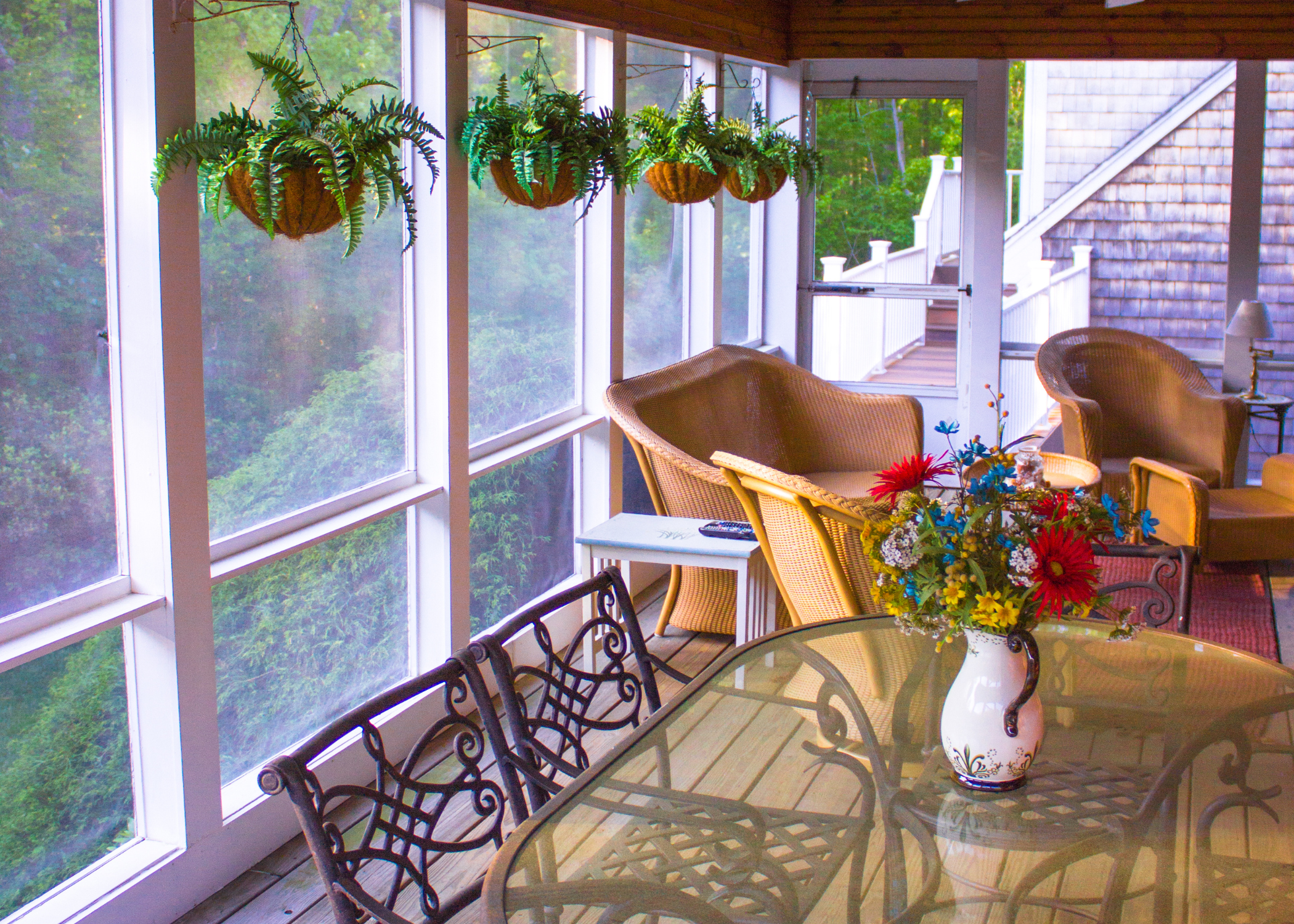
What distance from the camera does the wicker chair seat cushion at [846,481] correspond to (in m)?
4.94

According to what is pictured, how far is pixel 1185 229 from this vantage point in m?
6.61

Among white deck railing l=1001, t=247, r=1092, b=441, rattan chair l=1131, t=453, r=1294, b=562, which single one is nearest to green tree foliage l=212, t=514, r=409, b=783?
rattan chair l=1131, t=453, r=1294, b=562

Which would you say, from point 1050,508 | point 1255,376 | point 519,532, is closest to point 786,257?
point 1255,376

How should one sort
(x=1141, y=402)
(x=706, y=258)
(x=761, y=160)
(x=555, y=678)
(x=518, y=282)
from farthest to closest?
1. (x=1141, y=402)
2. (x=706, y=258)
3. (x=761, y=160)
4. (x=518, y=282)
5. (x=555, y=678)

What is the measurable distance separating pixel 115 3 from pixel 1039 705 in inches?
84.3

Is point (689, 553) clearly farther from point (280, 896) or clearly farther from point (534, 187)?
point (280, 896)

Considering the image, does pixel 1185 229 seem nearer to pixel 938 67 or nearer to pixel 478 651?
pixel 938 67

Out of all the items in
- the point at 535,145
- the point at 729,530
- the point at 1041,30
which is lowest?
the point at 729,530

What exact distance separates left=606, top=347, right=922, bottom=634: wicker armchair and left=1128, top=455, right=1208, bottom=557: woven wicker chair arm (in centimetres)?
94

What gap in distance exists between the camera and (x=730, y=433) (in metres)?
4.96

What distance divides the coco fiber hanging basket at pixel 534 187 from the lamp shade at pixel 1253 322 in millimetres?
3998

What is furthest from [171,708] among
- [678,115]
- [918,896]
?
[678,115]

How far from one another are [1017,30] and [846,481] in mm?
2739

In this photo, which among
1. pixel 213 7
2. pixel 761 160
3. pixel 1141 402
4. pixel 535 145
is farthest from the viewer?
pixel 1141 402
